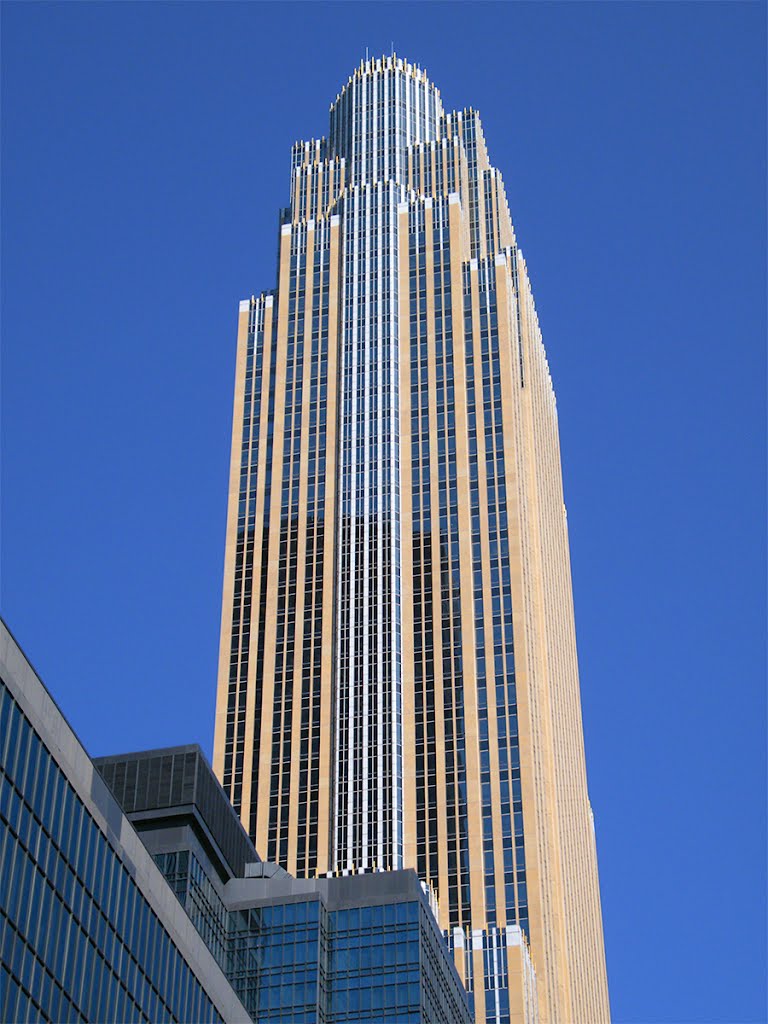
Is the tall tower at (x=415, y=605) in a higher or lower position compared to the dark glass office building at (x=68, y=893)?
higher

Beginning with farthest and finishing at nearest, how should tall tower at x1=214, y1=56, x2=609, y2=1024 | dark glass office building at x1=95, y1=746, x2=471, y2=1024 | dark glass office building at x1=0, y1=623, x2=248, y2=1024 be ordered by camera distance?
tall tower at x1=214, y1=56, x2=609, y2=1024, dark glass office building at x1=95, y1=746, x2=471, y2=1024, dark glass office building at x1=0, y1=623, x2=248, y2=1024

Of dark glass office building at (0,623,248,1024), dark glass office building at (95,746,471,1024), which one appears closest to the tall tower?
dark glass office building at (95,746,471,1024)

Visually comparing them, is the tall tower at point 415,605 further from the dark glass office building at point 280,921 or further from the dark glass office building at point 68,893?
the dark glass office building at point 68,893

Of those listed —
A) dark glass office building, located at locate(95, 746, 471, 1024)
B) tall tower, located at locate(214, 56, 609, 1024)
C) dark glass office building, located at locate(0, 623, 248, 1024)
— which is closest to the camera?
dark glass office building, located at locate(0, 623, 248, 1024)

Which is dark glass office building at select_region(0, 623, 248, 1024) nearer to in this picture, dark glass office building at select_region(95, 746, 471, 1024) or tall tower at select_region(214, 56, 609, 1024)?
dark glass office building at select_region(95, 746, 471, 1024)

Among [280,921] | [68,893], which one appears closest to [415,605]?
[280,921]

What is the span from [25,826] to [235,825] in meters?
45.9

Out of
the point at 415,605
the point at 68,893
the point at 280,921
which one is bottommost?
the point at 68,893

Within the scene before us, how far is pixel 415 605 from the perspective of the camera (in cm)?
16912

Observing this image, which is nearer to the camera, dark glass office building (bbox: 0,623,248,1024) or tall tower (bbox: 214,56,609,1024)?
dark glass office building (bbox: 0,623,248,1024)

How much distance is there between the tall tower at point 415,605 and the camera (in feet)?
506

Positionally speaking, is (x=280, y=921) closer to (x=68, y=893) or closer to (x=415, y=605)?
(x=68, y=893)

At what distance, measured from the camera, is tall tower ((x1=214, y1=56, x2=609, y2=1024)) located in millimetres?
154125

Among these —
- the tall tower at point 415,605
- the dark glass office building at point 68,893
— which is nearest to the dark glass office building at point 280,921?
the dark glass office building at point 68,893
